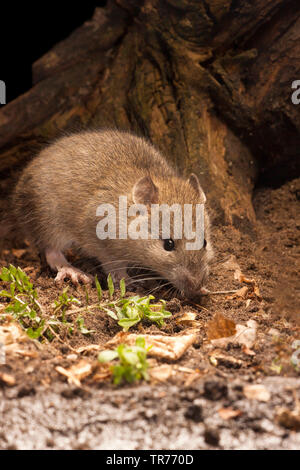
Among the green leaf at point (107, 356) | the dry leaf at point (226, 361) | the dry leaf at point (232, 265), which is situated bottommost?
the dry leaf at point (226, 361)

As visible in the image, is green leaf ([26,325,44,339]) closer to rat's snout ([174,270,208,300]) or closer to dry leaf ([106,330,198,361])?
dry leaf ([106,330,198,361])

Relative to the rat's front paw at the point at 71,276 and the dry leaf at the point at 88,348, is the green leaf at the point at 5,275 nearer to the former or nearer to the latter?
the dry leaf at the point at 88,348

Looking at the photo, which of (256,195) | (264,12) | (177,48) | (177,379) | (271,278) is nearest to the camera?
(177,379)

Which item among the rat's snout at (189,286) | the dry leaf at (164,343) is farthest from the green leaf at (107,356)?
the rat's snout at (189,286)

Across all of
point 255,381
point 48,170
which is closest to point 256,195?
point 48,170

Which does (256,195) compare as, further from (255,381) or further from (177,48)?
(255,381)

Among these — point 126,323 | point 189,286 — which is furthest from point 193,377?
point 189,286

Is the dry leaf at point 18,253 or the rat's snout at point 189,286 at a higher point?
the dry leaf at point 18,253

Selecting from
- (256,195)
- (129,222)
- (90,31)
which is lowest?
(129,222)
